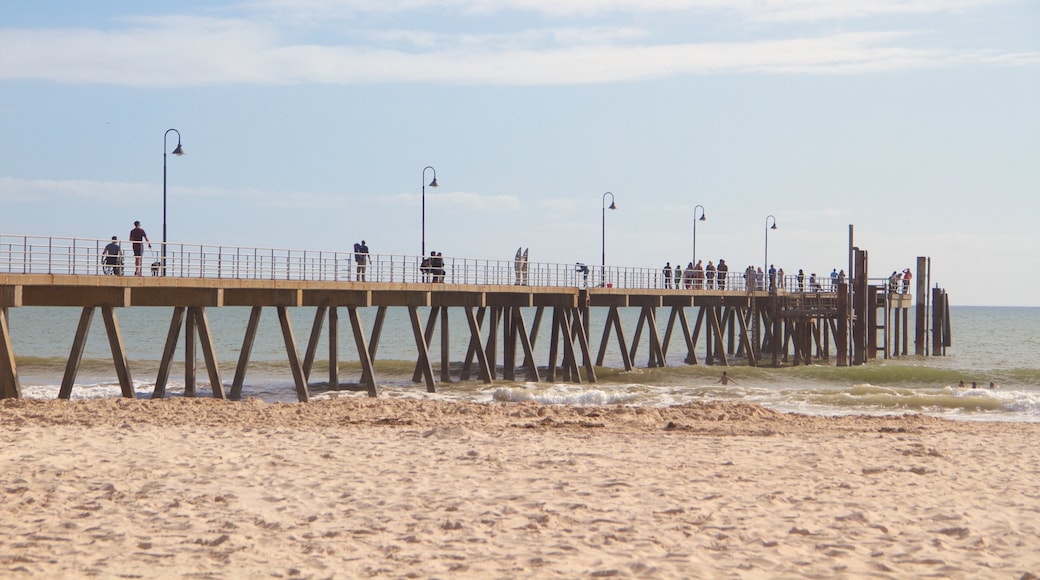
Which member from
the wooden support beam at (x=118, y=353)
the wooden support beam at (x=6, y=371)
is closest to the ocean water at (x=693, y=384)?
the wooden support beam at (x=118, y=353)

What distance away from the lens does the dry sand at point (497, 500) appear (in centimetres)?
804

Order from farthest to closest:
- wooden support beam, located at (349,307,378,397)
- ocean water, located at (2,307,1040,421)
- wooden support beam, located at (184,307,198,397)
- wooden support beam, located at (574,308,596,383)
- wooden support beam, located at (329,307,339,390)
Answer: wooden support beam, located at (574,308,596,383), wooden support beam, located at (329,307,339,390), ocean water, located at (2,307,1040,421), wooden support beam, located at (349,307,378,397), wooden support beam, located at (184,307,198,397)

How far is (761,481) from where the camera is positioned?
11.2 meters

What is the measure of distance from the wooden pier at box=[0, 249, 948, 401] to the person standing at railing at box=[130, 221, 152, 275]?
62cm

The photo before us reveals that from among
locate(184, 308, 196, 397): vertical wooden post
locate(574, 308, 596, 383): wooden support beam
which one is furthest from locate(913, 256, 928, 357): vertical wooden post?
locate(184, 308, 196, 397): vertical wooden post

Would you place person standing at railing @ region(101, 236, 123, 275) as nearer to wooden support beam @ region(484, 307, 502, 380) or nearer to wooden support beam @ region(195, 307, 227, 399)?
wooden support beam @ region(195, 307, 227, 399)

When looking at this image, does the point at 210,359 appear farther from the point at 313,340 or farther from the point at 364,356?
the point at 313,340

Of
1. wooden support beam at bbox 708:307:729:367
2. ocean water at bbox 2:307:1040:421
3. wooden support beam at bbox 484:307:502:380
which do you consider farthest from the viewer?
wooden support beam at bbox 708:307:729:367

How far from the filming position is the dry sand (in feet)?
26.4

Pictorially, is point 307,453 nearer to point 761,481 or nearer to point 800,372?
point 761,481

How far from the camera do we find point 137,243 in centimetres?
2017

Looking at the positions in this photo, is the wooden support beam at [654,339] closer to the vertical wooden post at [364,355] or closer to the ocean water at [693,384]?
the ocean water at [693,384]

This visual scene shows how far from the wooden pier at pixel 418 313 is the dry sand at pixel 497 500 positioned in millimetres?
3809

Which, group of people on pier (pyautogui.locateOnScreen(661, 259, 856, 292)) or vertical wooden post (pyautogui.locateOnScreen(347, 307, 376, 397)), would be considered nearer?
vertical wooden post (pyautogui.locateOnScreen(347, 307, 376, 397))
